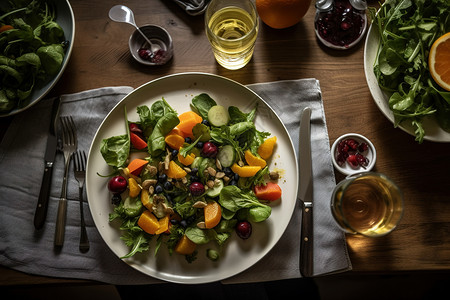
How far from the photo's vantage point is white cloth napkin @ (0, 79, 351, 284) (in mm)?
1202

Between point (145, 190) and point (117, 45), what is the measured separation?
575 millimetres

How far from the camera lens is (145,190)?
1.16m

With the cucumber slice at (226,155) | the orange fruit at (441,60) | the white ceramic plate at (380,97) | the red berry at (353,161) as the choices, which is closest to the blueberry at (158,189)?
the cucumber slice at (226,155)

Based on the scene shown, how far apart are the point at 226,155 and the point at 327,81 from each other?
Answer: 1.54ft

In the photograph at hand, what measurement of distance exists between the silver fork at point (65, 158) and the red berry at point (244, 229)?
59 cm

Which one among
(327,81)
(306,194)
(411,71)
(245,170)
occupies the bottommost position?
(306,194)

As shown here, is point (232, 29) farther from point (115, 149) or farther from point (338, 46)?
point (115, 149)

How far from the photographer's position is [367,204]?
1.15 m

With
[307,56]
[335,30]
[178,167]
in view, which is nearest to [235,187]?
[178,167]

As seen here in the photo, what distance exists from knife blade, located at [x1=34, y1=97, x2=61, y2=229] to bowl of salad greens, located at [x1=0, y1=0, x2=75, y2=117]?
8cm

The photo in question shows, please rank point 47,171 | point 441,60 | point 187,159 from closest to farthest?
point 441,60 < point 187,159 < point 47,171

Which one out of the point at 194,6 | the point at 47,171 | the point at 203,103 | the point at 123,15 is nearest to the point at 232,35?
the point at 194,6

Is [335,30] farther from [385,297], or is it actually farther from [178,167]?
[385,297]

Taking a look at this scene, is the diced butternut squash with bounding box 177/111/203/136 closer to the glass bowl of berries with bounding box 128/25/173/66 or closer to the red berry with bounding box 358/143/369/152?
the glass bowl of berries with bounding box 128/25/173/66
